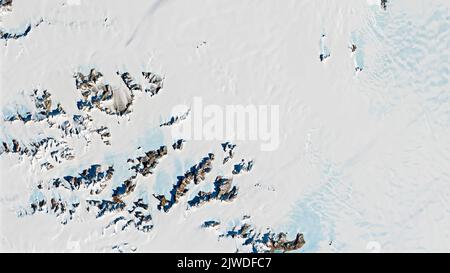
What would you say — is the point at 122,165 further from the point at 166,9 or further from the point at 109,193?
the point at 166,9

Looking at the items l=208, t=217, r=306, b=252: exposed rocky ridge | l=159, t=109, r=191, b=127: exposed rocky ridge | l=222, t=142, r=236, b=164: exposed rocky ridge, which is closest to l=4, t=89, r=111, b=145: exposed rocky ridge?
→ l=159, t=109, r=191, b=127: exposed rocky ridge

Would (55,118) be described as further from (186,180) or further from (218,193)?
(218,193)

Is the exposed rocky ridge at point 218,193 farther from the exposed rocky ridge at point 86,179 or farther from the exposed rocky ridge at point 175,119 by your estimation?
the exposed rocky ridge at point 86,179

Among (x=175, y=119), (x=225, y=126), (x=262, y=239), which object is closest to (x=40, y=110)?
(x=175, y=119)

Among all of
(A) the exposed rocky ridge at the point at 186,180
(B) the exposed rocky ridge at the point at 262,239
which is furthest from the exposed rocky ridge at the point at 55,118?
(B) the exposed rocky ridge at the point at 262,239

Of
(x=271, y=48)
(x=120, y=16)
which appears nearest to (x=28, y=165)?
(x=120, y=16)

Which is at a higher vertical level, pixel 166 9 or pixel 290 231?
pixel 166 9

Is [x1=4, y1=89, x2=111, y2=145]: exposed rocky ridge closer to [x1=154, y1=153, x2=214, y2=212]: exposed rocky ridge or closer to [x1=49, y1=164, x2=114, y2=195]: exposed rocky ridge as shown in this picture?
[x1=49, y1=164, x2=114, y2=195]: exposed rocky ridge
